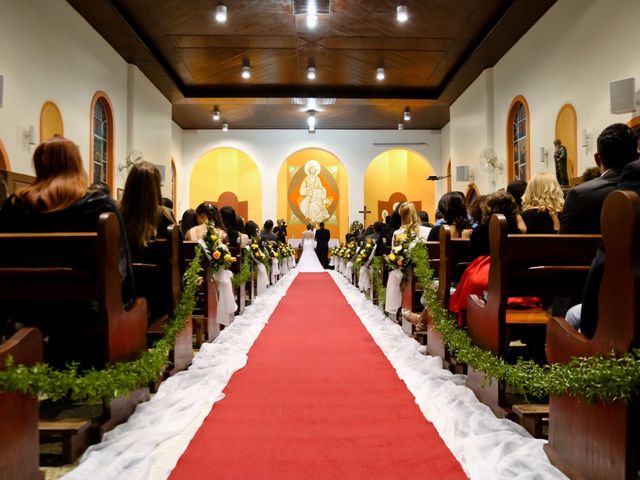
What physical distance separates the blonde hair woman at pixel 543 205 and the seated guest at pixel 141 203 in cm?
249

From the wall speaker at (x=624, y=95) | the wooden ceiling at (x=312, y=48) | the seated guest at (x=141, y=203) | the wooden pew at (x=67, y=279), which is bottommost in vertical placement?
the wooden pew at (x=67, y=279)

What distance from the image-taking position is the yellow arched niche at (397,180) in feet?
74.0

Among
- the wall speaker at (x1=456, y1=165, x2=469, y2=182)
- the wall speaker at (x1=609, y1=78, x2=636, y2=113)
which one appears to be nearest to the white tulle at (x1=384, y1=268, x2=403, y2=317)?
the wall speaker at (x1=609, y1=78, x2=636, y2=113)

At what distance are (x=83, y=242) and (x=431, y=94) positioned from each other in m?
14.0

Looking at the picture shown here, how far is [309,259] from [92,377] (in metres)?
15.9

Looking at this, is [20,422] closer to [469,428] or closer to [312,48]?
[469,428]

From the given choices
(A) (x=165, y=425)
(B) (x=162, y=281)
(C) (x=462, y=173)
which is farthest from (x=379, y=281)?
(C) (x=462, y=173)

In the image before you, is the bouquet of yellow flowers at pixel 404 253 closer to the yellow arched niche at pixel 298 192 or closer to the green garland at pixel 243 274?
the green garland at pixel 243 274

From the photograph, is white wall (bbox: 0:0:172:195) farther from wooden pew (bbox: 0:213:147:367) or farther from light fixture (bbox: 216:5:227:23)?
wooden pew (bbox: 0:213:147:367)

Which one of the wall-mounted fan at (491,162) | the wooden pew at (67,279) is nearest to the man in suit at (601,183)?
the wooden pew at (67,279)

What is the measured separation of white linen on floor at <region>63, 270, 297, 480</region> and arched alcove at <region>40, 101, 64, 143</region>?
17.1 ft

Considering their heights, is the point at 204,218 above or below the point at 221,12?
below

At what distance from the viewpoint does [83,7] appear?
30.0 feet

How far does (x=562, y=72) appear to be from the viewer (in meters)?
9.09
